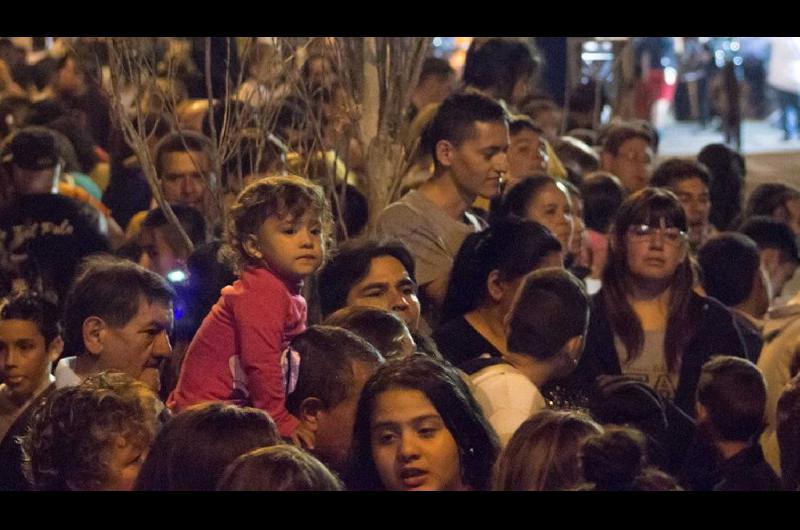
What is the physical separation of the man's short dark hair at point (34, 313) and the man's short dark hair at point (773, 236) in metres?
3.53

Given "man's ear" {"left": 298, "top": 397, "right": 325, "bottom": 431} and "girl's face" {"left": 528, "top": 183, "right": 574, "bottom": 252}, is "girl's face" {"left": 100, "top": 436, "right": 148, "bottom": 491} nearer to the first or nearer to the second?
"man's ear" {"left": 298, "top": 397, "right": 325, "bottom": 431}

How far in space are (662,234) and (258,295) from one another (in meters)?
1.80

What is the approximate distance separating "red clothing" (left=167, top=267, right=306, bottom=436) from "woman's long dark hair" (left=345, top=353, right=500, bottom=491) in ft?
2.58

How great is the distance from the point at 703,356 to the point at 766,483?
1.04m

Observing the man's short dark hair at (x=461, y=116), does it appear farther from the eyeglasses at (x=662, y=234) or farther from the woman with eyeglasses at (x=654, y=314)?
the eyeglasses at (x=662, y=234)

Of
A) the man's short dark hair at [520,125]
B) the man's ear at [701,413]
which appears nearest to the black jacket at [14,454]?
the man's ear at [701,413]

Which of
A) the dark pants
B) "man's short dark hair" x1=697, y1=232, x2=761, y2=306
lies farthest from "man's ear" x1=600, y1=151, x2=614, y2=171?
the dark pants

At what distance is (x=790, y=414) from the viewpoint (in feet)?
16.0

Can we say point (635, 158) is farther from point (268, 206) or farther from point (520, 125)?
point (268, 206)
